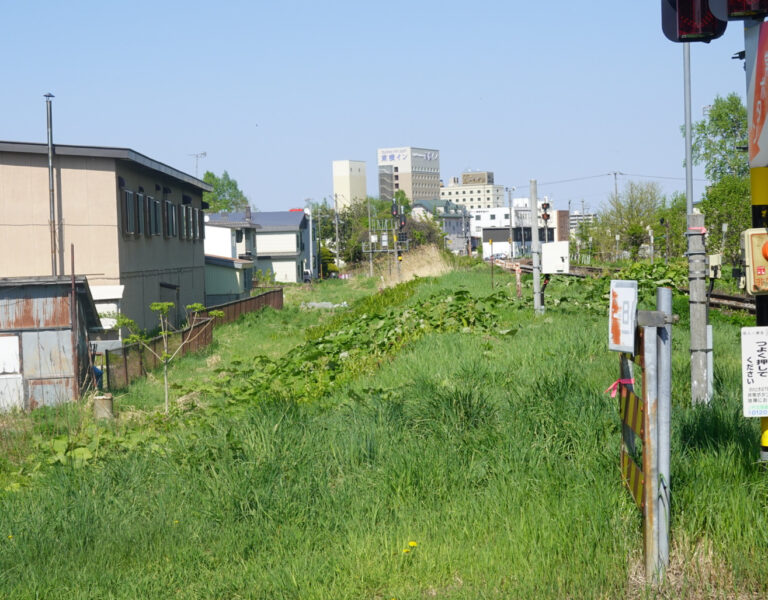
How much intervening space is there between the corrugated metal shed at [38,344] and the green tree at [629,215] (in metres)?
65.3

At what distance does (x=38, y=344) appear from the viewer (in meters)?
17.5

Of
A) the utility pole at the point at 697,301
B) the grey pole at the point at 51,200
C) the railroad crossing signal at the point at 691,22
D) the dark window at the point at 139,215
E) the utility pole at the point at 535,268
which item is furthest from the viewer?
the dark window at the point at 139,215

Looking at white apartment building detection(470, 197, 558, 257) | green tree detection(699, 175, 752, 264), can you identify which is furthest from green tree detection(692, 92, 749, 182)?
white apartment building detection(470, 197, 558, 257)

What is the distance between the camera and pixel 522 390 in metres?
8.54

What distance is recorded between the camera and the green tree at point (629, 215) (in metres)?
77.6

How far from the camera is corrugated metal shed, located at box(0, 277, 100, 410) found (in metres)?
17.4

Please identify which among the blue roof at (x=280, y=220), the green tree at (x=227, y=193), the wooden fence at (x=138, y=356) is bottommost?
the wooden fence at (x=138, y=356)

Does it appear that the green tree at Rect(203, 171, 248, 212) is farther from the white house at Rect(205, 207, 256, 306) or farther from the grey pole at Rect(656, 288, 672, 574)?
the grey pole at Rect(656, 288, 672, 574)

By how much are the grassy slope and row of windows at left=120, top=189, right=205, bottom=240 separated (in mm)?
19672

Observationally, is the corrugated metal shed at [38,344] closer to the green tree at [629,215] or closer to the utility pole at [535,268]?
the utility pole at [535,268]

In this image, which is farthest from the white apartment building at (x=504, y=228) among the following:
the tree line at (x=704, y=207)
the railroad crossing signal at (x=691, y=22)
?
the railroad crossing signal at (x=691, y=22)

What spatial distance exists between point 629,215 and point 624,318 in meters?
77.2

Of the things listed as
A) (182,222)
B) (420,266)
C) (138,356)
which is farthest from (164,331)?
(420,266)

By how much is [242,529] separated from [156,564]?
0.64 meters
